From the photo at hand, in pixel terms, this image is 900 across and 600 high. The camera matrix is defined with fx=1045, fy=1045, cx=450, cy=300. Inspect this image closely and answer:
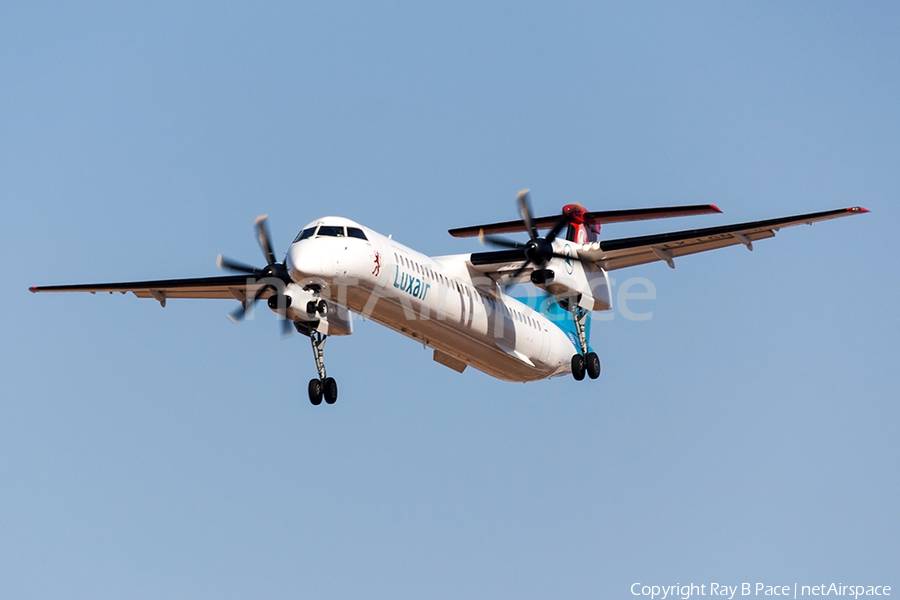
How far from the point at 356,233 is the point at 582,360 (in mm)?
6842

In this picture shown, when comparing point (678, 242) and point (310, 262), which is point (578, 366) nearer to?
point (678, 242)

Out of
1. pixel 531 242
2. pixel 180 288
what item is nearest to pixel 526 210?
pixel 531 242

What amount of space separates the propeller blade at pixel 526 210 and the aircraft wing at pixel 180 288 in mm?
6082

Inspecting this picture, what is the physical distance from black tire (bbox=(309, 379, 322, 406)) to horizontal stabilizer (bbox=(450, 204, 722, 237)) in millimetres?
4919

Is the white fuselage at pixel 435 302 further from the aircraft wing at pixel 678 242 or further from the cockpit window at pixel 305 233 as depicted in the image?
the aircraft wing at pixel 678 242

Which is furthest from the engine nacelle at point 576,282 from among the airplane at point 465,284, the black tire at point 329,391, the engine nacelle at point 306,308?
the black tire at point 329,391

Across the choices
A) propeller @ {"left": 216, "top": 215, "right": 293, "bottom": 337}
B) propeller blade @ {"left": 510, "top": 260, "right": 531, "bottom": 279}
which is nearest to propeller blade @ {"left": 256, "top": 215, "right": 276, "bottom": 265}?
propeller @ {"left": 216, "top": 215, "right": 293, "bottom": 337}

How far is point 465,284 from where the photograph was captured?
22984 mm

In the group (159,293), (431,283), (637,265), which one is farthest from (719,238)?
(159,293)

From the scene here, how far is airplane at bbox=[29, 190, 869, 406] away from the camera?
788 inches

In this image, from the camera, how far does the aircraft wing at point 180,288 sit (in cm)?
2377

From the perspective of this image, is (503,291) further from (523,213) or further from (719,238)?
(719,238)

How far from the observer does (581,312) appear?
2406cm

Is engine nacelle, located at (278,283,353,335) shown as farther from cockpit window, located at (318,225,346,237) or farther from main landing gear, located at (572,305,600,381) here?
main landing gear, located at (572,305,600,381)
